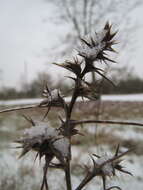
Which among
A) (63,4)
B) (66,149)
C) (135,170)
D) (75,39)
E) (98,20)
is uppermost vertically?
(63,4)

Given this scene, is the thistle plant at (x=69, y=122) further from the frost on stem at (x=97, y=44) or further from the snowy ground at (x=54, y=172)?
the snowy ground at (x=54, y=172)

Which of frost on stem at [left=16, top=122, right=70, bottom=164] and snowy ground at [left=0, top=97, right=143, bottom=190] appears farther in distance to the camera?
snowy ground at [left=0, top=97, right=143, bottom=190]

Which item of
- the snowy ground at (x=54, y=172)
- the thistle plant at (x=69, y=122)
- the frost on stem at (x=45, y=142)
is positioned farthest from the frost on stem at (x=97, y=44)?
the snowy ground at (x=54, y=172)

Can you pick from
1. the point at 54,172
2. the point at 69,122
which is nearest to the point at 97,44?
the point at 69,122

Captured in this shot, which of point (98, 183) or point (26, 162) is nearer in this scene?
point (98, 183)

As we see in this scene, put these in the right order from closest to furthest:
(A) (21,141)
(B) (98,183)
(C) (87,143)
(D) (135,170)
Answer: (A) (21,141)
(B) (98,183)
(D) (135,170)
(C) (87,143)

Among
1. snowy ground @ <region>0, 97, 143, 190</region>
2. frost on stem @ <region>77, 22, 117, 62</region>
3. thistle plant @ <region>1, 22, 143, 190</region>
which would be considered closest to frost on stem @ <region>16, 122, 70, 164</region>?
thistle plant @ <region>1, 22, 143, 190</region>

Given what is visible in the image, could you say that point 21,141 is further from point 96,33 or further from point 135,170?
point 135,170

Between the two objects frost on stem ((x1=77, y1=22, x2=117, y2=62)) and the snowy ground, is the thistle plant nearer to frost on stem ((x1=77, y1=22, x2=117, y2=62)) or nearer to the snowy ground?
frost on stem ((x1=77, y1=22, x2=117, y2=62))

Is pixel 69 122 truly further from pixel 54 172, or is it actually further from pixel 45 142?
pixel 54 172

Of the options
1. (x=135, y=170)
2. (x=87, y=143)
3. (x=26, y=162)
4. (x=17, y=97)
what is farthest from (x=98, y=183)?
(x=17, y=97)

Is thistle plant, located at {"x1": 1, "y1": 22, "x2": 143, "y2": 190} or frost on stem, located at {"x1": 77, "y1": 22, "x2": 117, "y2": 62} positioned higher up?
frost on stem, located at {"x1": 77, "y1": 22, "x2": 117, "y2": 62}
